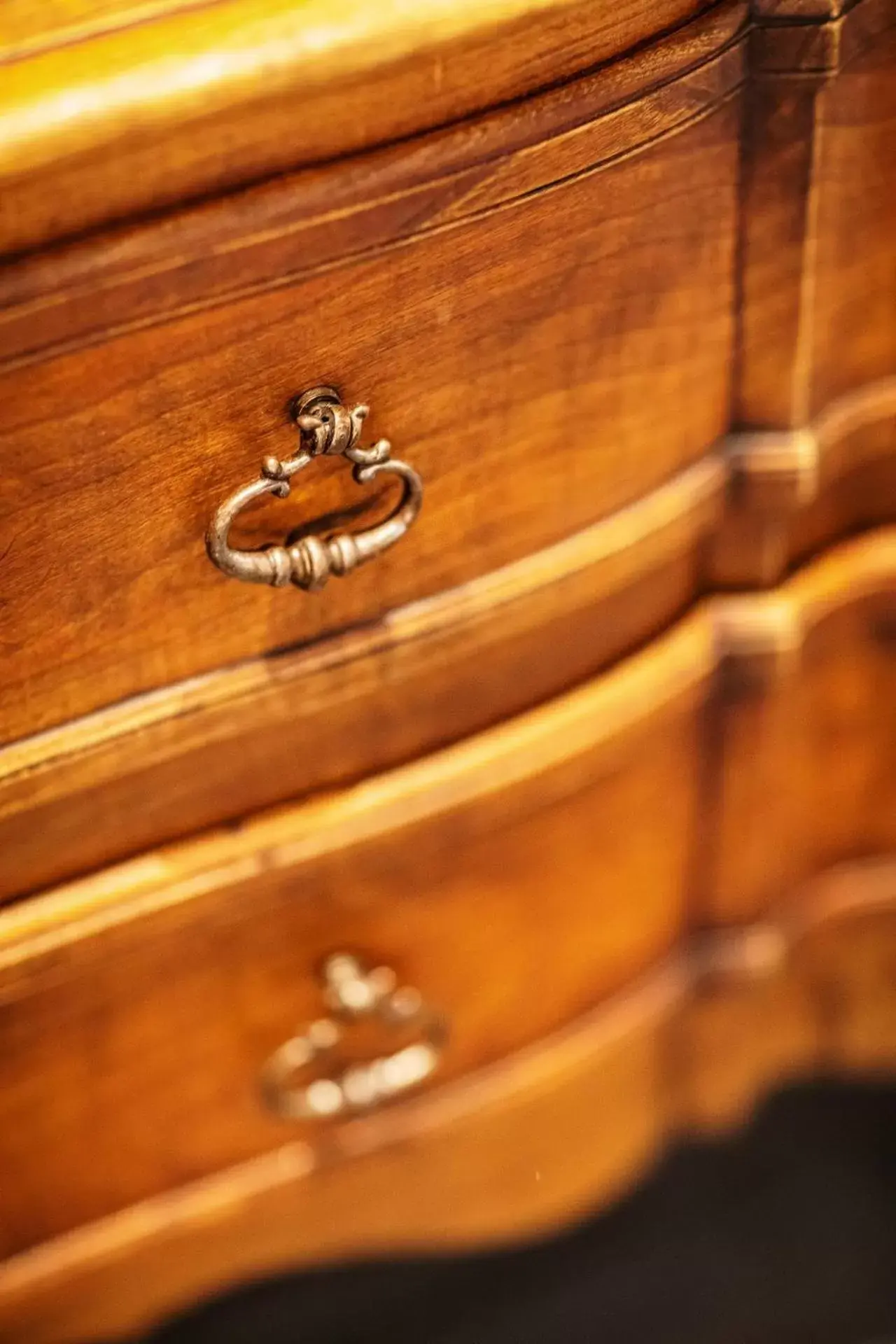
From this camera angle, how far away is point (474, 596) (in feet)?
1.57

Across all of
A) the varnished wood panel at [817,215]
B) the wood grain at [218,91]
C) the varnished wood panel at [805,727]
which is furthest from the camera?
the varnished wood panel at [805,727]

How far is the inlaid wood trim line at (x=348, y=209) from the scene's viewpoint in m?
0.34

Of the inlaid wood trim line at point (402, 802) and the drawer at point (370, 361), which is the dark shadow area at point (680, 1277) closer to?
the inlaid wood trim line at point (402, 802)

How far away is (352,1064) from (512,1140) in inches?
5.1

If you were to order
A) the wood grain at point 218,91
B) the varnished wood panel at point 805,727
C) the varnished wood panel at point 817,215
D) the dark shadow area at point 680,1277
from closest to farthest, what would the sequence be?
the wood grain at point 218,91 → the varnished wood panel at point 817,215 → the varnished wood panel at point 805,727 → the dark shadow area at point 680,1277

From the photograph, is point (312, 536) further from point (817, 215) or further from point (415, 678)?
point (817, 215)

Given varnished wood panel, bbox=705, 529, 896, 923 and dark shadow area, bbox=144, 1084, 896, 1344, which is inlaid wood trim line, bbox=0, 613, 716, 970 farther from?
dark shadow area, bbox=144, 1084, 896, 1344

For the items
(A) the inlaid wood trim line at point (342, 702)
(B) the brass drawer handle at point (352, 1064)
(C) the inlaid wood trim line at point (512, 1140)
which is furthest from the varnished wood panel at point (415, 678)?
(C) the inlaid wood trim line at point (512, 1140)

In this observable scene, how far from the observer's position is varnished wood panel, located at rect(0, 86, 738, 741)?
375mm

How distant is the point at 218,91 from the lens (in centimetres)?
32

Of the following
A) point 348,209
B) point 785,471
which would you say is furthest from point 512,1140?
point 348,209

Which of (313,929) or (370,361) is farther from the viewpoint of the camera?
(313,929)

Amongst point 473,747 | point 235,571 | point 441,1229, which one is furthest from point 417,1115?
point 235,571

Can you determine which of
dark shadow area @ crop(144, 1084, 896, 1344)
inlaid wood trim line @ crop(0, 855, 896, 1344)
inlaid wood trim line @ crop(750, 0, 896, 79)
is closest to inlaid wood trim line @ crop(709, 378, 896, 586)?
inlaid wood trim line @ crop(750, 0, 896, 79)
